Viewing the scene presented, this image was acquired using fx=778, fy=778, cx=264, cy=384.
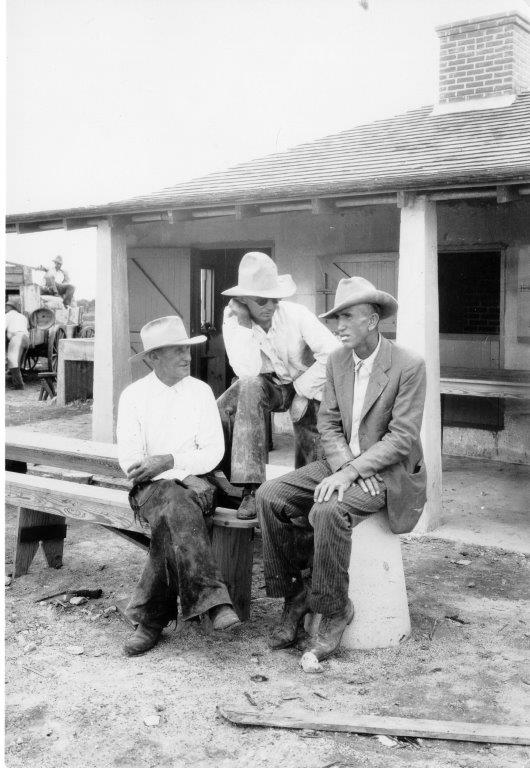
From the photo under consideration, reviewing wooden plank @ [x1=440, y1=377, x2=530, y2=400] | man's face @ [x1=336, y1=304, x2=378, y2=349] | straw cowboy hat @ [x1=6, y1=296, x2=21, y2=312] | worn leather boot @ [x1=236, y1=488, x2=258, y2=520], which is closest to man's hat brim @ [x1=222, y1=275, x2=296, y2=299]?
man's face @ [x1=336, y1=304, x2=378, y2=349]

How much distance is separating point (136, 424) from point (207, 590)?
1.02 metres

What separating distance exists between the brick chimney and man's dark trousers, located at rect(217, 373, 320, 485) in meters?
7.29

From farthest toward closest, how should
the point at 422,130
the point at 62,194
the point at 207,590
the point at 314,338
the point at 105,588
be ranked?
the point at 422,130
the point at 62,194
the point at 105,588
the point at 314,338
the point at 207,590

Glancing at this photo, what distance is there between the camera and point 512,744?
3195 mm

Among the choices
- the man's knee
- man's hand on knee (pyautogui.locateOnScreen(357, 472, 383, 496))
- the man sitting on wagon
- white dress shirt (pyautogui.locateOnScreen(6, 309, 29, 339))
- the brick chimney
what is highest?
the brick chimney

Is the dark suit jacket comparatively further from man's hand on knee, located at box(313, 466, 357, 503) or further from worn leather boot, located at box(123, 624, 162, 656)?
worn leather boot, located at box(123, 624, 162, 656)

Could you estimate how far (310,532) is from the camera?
14.1 ft

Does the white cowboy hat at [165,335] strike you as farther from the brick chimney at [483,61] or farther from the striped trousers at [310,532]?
the brick chimney at [483,61]

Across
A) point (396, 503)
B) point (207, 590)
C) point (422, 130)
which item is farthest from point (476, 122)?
point (207, 590)

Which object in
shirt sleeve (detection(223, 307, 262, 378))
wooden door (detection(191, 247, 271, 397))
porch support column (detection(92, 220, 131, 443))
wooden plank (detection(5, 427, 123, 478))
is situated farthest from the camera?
wooden door (detection(191, 247, 271, 397))

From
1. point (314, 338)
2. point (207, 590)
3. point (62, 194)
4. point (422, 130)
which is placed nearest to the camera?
point (207, 590)

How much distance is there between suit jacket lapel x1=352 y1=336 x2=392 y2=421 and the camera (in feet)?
13.7

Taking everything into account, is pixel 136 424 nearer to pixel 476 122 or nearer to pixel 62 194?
pixel 62 194

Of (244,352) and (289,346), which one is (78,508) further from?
(289,346)
